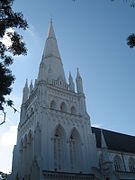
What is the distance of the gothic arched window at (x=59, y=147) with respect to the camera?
80.8 ft

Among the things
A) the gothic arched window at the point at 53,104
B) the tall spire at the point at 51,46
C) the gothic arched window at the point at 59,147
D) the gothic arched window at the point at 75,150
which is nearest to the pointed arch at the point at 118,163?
→ the gothic arched window at the point at 75,150

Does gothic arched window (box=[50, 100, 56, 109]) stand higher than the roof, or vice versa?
gothic arched window (box=[50, 100, 56, 109])

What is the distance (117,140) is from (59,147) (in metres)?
15.9

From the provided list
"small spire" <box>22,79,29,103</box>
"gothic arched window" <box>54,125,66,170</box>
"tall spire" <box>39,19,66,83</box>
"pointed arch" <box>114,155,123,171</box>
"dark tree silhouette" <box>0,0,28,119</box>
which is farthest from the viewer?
"small spire" <box>22,79,29,103</box>

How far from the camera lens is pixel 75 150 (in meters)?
27.6

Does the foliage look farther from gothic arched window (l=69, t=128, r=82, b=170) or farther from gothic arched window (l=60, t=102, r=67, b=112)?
gothic arched window (l=60, t=102, r=67, b=112)

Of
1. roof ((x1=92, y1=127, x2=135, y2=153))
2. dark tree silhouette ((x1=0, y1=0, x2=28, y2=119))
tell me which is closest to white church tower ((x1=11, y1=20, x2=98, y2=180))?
roof ((x1=92, y1=127, x2=135, y2=153))

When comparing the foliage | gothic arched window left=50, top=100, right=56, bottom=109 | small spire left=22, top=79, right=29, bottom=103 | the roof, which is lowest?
the foliage

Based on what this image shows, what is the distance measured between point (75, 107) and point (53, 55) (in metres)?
11.3

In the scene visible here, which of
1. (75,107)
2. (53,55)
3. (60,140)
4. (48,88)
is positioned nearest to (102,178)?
(60,140)

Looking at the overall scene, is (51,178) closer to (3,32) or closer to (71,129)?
(71,129)

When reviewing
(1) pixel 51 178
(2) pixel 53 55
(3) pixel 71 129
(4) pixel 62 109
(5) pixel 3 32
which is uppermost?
(2) pixel 53 55

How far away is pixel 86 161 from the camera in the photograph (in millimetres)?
26547

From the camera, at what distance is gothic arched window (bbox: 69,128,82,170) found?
2608cm
